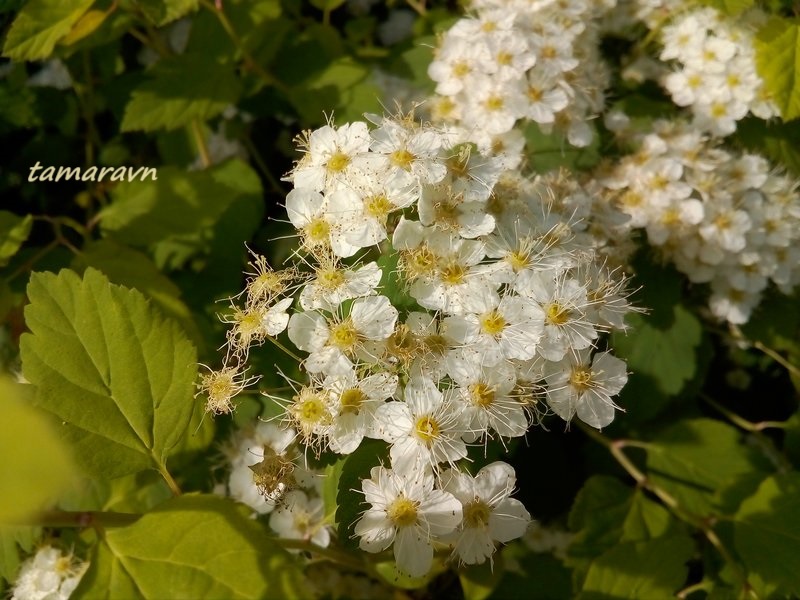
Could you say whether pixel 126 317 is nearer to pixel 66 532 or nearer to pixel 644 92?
pixel 66 532

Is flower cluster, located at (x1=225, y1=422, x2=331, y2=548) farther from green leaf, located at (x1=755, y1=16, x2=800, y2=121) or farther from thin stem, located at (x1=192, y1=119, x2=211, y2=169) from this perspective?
green leaf, located at (x1=755, y1=16, x2=800, y2=121)

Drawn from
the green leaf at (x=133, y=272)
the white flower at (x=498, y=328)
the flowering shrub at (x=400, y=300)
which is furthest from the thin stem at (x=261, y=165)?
the white flower at (x=498, y=328)

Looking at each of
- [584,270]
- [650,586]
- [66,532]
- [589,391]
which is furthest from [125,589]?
[650,586]

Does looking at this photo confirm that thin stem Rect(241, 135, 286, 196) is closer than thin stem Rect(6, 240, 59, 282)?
No

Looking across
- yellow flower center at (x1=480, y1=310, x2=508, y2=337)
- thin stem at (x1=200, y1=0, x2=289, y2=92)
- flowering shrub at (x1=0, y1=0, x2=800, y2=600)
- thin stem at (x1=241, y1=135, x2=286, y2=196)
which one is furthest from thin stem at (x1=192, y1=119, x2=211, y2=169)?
yellow flower center at (x1=480, y1=310, x2=508, y2=337)

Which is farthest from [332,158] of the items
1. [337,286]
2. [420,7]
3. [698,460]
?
[698,460]

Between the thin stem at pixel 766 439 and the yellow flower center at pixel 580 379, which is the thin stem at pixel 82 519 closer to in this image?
the yellow flower center at pixel 580 379
